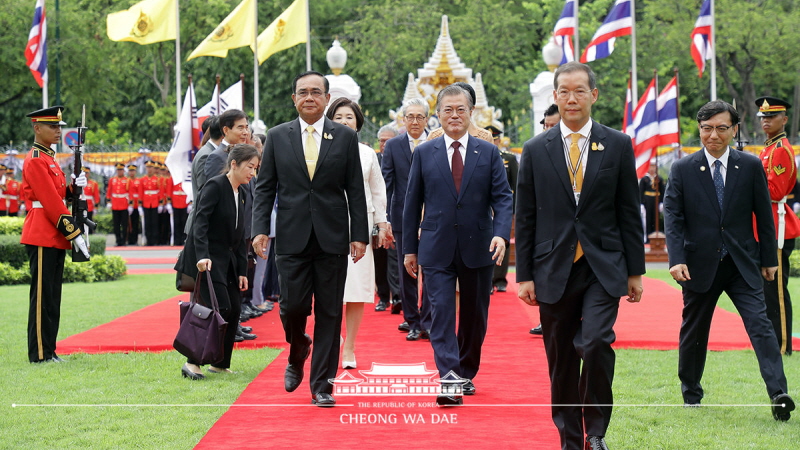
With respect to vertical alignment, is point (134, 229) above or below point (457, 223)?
below

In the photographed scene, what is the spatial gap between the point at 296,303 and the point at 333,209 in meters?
0.62

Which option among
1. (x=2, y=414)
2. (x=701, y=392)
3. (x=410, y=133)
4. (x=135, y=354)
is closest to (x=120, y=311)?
(x=135, y=354)

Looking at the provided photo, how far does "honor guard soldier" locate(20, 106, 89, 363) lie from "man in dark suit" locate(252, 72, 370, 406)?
269 centimetres

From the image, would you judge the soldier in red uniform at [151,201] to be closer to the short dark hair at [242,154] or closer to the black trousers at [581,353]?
the short dark hair at [242,154]

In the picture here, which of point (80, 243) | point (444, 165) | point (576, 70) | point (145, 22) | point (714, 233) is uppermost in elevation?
point (145, 22)

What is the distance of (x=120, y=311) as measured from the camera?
11.9m

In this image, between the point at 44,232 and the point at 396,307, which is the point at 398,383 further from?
the point at 396,307

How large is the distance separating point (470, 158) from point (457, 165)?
10 cm

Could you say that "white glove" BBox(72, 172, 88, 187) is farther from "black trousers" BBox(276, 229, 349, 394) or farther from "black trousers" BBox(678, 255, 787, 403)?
"black trousers" BBox(678, 255, 787, 403)

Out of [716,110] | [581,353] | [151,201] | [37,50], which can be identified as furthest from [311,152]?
[151,201]

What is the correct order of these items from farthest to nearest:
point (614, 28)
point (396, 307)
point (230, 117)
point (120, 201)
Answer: point (120, 201), point (614, 28), point (396, 307), point (230, 117)

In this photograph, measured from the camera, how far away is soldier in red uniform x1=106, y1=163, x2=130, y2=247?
85.8 ft

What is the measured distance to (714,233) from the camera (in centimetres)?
634

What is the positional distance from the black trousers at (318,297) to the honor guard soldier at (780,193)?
136 inches
